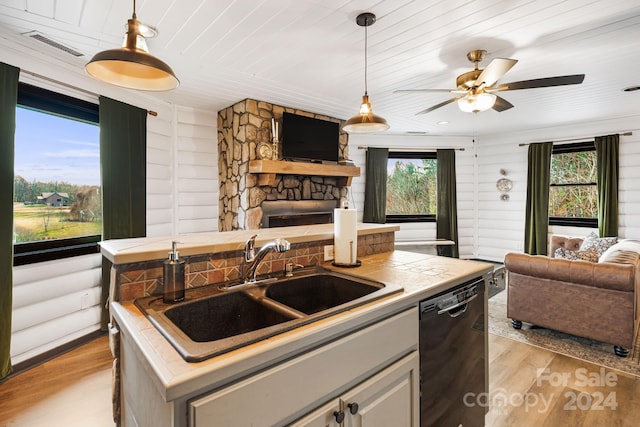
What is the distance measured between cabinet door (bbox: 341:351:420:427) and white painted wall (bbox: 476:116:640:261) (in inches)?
224

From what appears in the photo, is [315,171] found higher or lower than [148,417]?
higher

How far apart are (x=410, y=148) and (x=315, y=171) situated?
115 inches

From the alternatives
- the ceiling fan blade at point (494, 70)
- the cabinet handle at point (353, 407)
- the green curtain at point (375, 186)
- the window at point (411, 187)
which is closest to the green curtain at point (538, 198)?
the window at point (411, 187)

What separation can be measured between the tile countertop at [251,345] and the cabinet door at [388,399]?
0.73ft

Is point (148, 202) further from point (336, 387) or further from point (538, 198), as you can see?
point (538, 198)

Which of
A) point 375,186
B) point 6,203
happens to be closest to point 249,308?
point 6,203

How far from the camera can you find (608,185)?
16.6 feet

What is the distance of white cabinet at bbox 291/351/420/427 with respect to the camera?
104 cm

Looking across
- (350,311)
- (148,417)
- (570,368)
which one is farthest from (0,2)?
(570,368)

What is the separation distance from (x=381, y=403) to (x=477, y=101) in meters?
2.61

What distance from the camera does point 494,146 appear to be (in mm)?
6441

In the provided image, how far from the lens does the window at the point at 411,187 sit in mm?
6609

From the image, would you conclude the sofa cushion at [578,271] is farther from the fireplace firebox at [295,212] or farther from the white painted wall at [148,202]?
the white painted wall at [148,202]

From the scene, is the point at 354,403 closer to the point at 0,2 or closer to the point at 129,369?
the point at 129,369
